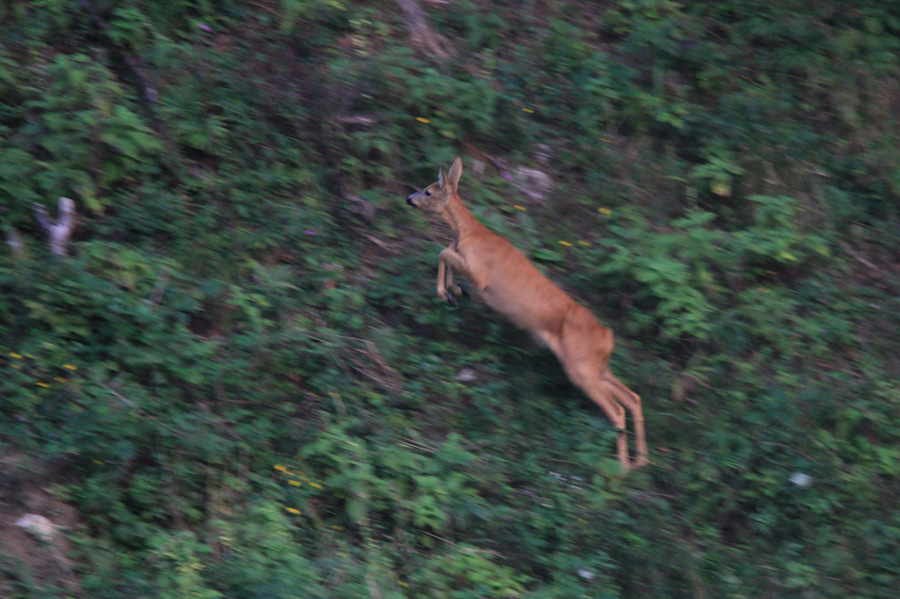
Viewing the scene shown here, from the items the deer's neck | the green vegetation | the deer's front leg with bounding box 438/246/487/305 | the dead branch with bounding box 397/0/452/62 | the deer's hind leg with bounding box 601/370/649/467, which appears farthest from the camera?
the dead branch with bounding box 397/0/452/62

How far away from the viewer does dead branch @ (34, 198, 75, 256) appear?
6.81 m

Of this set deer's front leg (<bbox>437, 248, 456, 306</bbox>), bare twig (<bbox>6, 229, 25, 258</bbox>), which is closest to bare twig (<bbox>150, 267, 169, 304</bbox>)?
bare twig (<bbox>6, 229, 25, 258</bbox>)

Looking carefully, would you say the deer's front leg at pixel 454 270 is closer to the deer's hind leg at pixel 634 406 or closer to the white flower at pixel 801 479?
the deer's hind leg at pixel 634 406

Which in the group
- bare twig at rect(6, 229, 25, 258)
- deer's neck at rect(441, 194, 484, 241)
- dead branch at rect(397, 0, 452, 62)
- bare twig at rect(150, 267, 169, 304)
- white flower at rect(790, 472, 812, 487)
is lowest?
white flower at rect(790, 472, 812, 487)

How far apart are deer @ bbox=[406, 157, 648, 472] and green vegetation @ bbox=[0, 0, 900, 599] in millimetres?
212

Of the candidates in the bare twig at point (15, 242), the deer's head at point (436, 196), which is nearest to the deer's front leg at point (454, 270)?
the deer's head at point (436, 196)

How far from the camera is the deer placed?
723 centimetres

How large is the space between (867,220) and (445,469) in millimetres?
6102

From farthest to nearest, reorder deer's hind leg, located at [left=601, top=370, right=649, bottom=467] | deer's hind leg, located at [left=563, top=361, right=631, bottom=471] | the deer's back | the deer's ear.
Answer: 1. the deer's ear
2. the deer's back
3. deer's hind leg, located at [left=563, top=361, right=631, bottom=471]
4. deer's hind leg, located at [left=601, top=370, right=649, bottom=467]

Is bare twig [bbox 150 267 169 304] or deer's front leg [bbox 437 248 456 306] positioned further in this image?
deer's front leg [bbox 437 248 456 306]

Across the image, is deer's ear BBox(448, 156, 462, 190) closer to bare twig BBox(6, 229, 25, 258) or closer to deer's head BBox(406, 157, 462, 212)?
deer's head BBox(406, 157, 462, 212)

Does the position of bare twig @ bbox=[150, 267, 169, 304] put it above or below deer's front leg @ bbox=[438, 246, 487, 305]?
below

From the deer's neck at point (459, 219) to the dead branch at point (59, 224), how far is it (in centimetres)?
328

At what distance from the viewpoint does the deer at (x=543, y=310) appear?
A: 723 cm
